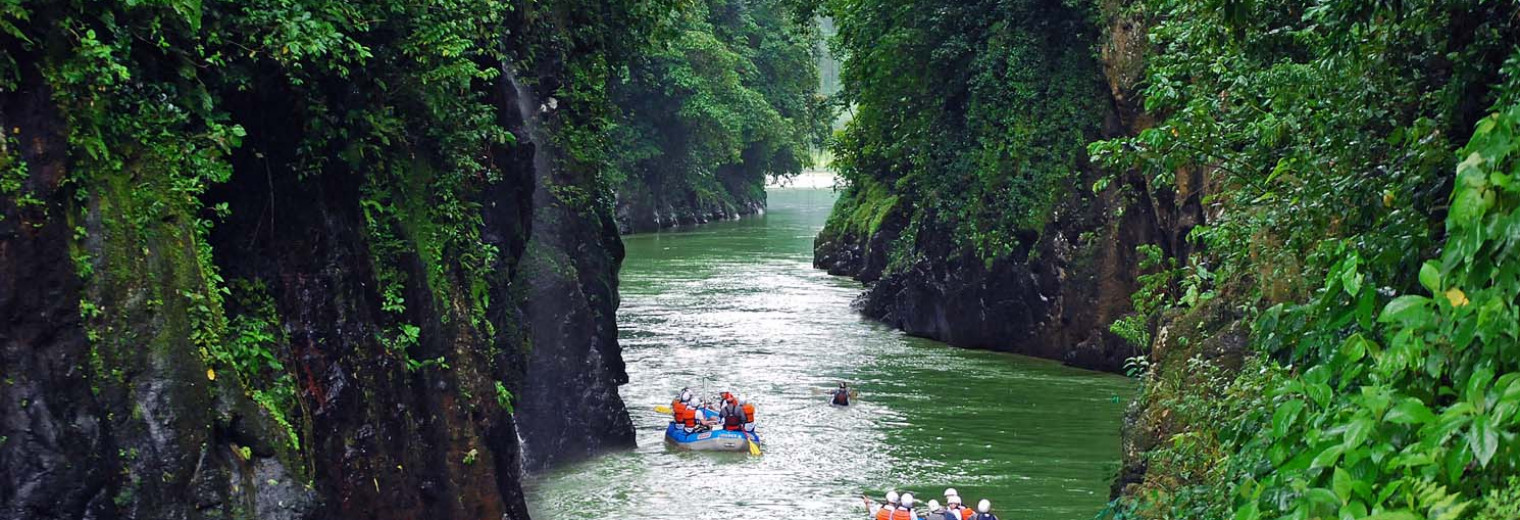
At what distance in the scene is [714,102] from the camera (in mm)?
61781

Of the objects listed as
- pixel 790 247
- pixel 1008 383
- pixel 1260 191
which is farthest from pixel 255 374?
pixel 790 247

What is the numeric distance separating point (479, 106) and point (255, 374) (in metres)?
4.68

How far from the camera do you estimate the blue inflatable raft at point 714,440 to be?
21.4 m

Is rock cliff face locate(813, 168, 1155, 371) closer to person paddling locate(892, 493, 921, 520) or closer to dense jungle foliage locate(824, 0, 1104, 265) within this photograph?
dense jungle foliage locate(824, 0, 1104, 265)

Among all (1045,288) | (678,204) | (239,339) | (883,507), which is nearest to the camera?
(239,339)

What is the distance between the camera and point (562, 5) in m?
19.5

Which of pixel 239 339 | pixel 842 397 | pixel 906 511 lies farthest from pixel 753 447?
pixel 239 339

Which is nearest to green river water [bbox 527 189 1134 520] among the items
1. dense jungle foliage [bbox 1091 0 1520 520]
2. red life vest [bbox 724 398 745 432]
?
red life vest [bbox 724 398 745 432]

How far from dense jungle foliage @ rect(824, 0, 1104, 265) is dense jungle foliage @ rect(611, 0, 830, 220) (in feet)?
84.7

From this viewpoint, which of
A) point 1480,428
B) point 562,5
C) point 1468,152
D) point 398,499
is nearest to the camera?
point 1480,428

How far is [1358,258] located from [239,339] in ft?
24.3

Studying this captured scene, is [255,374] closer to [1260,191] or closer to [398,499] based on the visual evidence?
[398,499]

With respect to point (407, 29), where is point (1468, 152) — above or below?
below

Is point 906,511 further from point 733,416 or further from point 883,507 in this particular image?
point 733,416
